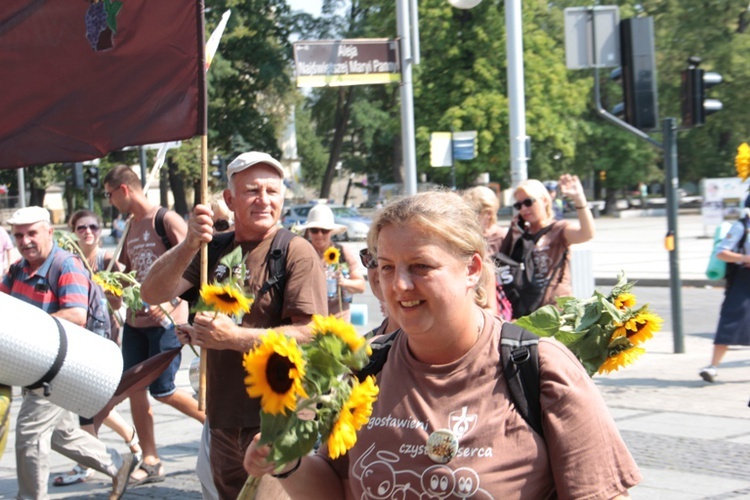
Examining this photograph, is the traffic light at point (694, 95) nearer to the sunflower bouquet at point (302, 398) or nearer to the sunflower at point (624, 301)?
the sunflower at point (624, 301)

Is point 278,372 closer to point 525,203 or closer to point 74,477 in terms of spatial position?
point 525,203

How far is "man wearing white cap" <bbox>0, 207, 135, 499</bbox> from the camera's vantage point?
6.05m

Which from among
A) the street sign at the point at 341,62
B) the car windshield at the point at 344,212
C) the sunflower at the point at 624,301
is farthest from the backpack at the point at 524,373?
the car windshield at the point at 344,212

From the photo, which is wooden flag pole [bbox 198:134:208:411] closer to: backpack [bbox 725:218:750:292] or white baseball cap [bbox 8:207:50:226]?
white baseball cap [bbox 8:207:50:226]

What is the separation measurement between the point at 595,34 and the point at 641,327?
8300 millimetres

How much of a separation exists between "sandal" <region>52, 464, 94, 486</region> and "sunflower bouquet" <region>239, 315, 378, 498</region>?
5.23 m

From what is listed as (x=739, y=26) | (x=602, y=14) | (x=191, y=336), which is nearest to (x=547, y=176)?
(x=739, y=26)

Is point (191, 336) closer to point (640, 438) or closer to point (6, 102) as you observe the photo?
point (6, 102)

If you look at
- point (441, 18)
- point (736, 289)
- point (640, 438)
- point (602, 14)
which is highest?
point (441, 18)

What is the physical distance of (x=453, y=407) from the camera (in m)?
2.58

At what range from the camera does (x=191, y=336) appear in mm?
4539

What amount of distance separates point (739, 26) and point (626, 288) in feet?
181

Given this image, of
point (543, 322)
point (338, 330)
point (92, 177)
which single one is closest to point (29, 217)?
point (543, 322)

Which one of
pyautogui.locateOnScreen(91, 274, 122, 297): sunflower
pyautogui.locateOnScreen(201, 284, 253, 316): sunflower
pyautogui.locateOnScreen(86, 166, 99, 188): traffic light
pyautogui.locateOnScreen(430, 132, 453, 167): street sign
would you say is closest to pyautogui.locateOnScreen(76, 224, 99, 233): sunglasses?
pyautogui.locateOnScreen(91, 274, 122, 297): sunflower
